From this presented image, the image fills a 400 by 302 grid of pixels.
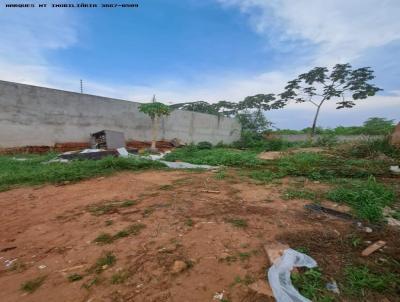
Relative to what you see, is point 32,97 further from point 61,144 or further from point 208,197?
point 208,197

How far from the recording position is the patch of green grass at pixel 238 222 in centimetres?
226

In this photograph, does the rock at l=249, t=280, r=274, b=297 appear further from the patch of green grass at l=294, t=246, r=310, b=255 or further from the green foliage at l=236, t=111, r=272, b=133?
the green foliage at l=236, t=111, r=272, b=133

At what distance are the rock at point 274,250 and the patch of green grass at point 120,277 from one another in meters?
0.97

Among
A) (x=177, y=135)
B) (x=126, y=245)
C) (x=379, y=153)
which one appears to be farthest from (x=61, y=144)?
(x=379, y=153)

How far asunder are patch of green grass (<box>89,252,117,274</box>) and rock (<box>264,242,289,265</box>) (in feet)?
3.67

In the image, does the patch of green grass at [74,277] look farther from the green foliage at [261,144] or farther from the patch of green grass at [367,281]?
the green foliage at [261,144]

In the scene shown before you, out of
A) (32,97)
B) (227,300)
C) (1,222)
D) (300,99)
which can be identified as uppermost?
(300,99)

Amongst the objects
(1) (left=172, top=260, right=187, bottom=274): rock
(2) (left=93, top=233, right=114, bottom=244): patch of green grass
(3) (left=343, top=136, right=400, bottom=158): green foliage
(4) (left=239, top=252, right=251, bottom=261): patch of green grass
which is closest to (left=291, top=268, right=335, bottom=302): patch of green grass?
(4) (left=239, top=252, right=251, bottom=261): patch of green grass

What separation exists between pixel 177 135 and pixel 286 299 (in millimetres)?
12161

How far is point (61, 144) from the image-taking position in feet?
28.2

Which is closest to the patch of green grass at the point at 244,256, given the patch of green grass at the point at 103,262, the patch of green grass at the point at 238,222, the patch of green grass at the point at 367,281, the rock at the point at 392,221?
the patch of green grass at the point at 238,222

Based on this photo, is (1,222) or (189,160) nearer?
(1,222)

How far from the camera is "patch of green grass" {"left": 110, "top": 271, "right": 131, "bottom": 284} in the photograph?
4.75 feet

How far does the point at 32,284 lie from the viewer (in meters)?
1.45
